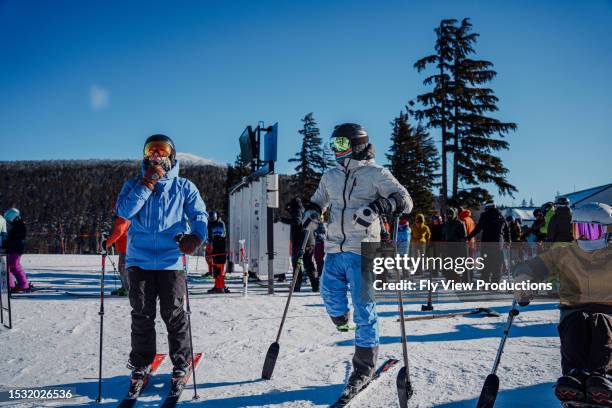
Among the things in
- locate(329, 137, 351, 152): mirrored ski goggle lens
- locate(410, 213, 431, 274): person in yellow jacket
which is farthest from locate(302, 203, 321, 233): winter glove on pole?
locate(410, 213, 431, 274): person in yellow jacket

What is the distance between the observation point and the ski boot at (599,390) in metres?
2.50

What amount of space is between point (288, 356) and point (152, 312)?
63.5 inches

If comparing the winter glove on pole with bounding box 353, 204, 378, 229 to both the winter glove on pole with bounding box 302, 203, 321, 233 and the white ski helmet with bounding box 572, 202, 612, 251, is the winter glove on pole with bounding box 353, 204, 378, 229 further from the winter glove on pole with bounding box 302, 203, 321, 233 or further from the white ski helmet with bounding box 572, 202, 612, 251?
the white ski helmet with bounding box 572, 202, 612, 251

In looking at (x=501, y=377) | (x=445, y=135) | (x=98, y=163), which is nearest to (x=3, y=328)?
(x=501, y=377)

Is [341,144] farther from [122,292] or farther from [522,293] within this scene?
[122,292]

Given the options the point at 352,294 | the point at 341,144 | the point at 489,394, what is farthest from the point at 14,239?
the point at 489,394

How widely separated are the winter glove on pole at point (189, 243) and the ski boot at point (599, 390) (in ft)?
8.47

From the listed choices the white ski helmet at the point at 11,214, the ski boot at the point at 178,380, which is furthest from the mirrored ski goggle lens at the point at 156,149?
the white ski helmet at the point at 11,214

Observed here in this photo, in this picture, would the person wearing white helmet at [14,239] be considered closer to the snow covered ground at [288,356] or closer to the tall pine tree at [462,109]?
the snow covered ground at [288,356]

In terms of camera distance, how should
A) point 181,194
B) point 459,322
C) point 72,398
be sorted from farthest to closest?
point 459,322, point 181,194, point 72,398

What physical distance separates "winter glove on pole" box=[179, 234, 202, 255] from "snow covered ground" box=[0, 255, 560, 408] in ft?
3.57

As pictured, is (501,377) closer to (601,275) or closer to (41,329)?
(601,275)

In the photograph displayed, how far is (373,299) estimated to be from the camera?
11.8 ft

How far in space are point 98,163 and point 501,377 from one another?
74.0 meters
